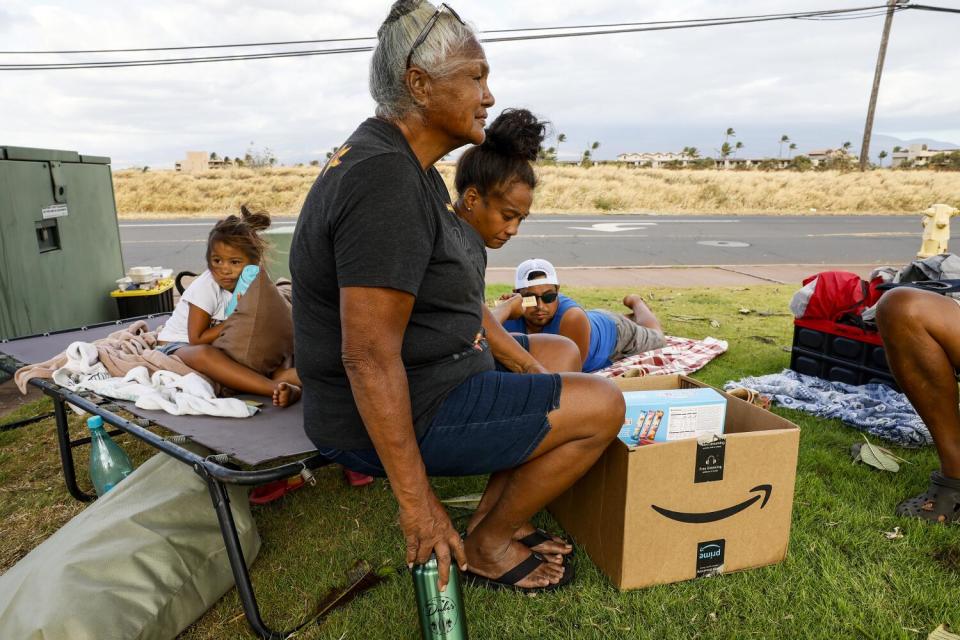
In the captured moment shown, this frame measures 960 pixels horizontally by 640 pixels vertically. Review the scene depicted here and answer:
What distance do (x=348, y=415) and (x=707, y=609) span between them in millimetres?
1258

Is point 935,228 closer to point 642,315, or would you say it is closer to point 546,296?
point 642,315

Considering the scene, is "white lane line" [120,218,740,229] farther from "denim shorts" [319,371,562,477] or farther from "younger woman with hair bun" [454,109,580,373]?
"denim shorts" [319,371,562,477]

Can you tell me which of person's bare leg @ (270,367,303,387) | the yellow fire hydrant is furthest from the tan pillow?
the yellow fire hydrant

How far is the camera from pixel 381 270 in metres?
1.39

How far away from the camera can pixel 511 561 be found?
2.05 metres

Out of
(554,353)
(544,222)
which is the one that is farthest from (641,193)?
(554,353)

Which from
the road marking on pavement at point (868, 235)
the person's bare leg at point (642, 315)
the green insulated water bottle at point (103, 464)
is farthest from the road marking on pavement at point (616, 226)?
the green insulated water bottle at point (103, 464)

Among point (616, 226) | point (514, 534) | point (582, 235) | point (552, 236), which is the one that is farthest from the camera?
point (616, 226)

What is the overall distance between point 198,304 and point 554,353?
1.74 metres

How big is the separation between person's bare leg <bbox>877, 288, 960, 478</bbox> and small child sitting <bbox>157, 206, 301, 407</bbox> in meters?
2.49

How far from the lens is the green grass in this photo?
1.87 meters

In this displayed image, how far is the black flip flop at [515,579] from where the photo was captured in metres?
2.03

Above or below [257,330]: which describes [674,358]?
below

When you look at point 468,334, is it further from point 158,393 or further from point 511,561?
point 158,393
